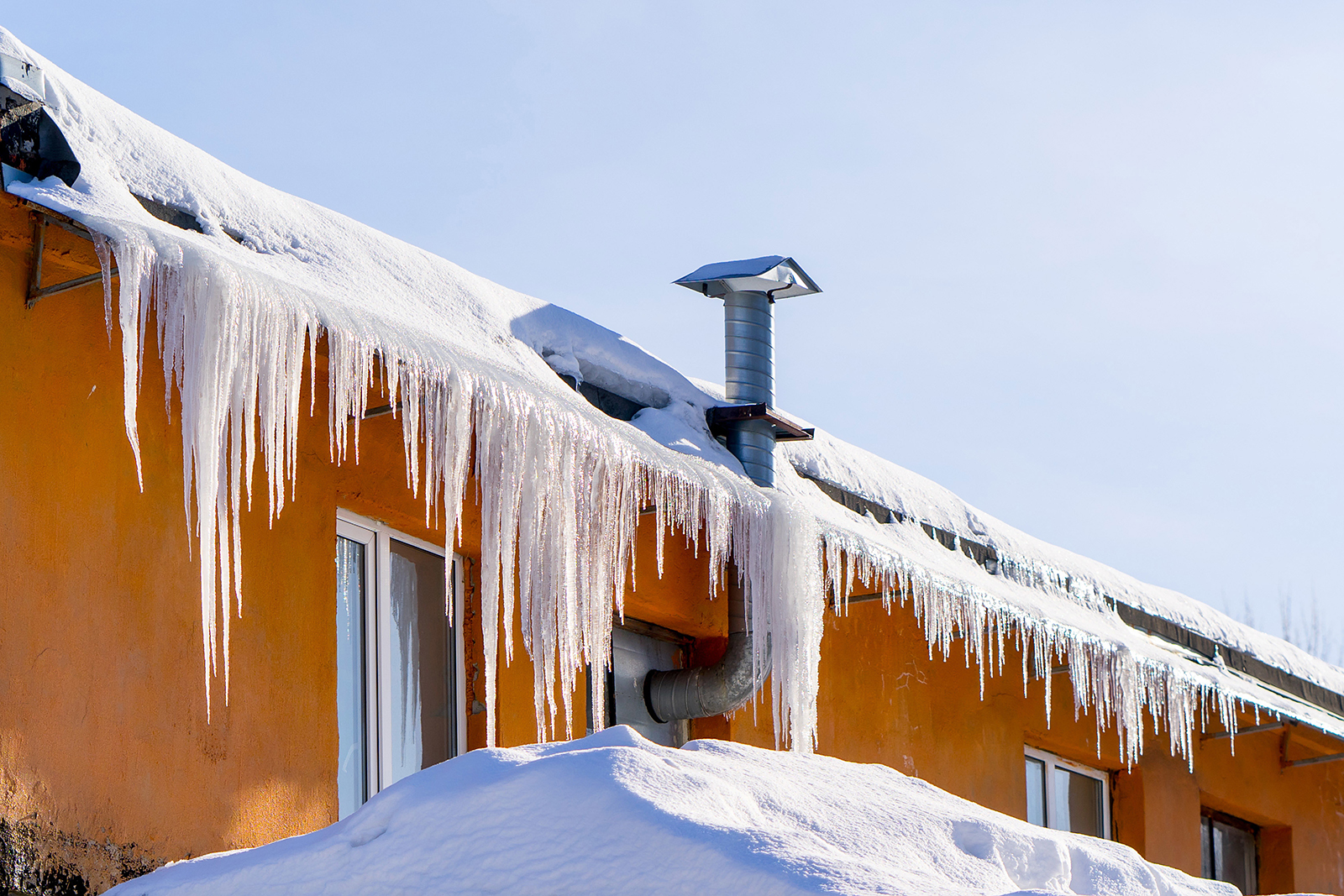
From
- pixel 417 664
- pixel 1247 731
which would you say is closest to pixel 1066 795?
pixel 1247 731

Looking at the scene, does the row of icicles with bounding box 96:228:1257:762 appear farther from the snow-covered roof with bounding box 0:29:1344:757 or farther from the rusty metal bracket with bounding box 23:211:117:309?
the rusty metal bracket with bounding box 23:211:117:309

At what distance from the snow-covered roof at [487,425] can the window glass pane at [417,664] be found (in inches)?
10.9

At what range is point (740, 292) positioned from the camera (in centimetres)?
764

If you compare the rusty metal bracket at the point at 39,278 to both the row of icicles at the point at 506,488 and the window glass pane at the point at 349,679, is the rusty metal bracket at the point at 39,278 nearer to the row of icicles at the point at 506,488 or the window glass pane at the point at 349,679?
the row of icicles at the point at 506,488

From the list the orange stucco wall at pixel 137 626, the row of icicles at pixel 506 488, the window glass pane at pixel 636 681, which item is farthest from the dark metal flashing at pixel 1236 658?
the orange stucco wall at pixel 137 626

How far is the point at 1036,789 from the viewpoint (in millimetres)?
9453

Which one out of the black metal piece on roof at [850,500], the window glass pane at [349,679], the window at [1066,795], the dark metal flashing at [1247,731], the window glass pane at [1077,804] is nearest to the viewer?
the window glass pane at [349,679]

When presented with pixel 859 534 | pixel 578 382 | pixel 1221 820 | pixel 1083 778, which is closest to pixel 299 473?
pixel 578 382

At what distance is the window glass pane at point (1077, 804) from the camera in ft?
31.6

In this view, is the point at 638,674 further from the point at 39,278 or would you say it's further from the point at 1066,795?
the point at 1066,795

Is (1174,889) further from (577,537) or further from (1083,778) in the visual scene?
(1083,778)

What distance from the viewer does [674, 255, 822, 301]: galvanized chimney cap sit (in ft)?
24.6

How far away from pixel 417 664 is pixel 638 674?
1.37m

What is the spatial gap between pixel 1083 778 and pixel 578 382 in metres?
4.97
